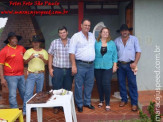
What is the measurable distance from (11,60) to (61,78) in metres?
1.04

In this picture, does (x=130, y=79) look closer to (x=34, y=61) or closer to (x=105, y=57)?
(x=105, y=57)

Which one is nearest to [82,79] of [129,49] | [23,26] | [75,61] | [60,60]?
[75,61]

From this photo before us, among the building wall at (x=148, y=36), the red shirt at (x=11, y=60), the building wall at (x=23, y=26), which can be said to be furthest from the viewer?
the building wall at (x=23, y=26)

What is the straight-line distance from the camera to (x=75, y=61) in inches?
153

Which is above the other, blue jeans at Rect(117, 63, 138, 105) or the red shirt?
the red shirt

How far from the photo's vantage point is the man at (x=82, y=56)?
3.75m

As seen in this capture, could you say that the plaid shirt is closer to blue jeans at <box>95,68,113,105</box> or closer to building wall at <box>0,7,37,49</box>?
blue jeans at <box>95,68,113,105</box>

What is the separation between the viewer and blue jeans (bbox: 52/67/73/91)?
3893mm

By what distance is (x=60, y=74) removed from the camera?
3.90m

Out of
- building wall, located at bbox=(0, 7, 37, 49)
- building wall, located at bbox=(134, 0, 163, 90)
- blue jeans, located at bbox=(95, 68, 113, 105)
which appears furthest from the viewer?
building wall, located at bbox=(0, 7, 37, 49)

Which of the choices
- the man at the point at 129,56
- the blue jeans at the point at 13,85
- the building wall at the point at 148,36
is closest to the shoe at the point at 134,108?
the man at the point at 129,56

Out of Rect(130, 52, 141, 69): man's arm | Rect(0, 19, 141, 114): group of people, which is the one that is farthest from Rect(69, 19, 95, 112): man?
Rect(130, 52, 141, 69): man's arm

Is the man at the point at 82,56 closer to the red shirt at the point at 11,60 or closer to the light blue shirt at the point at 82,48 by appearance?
the light blue shirt at the point at 82,48

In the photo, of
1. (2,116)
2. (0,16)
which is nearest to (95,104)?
(2,116)
